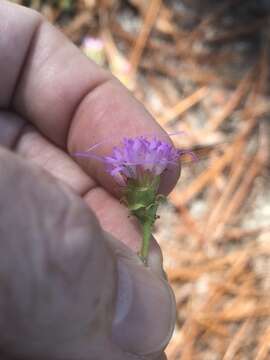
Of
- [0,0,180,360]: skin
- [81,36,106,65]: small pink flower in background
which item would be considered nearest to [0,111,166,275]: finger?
[0,0,180,360]: skin

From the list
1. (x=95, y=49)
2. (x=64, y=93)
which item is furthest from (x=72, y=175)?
(x=95, y=49)

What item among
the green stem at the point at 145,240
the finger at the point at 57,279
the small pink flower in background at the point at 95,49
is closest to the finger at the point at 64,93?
the green stem at the point at 145,240

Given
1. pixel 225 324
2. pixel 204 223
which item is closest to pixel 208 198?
pixel 204 223

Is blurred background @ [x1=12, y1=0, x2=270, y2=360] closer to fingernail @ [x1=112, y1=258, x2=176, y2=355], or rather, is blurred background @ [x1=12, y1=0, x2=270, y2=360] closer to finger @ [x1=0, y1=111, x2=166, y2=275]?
finger @ [x1=0, y1=111, x2=166, y2=275]

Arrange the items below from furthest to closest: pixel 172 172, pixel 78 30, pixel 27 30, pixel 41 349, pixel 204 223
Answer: pixel 78 30 → pixel 204 223 → pixel 27 30 → pixel 172 172 → pixel 41 349

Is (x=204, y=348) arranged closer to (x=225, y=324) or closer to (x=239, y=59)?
(x=225, y=324)

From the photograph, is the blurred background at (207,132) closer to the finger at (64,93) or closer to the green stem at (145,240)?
the finger at (64,93)

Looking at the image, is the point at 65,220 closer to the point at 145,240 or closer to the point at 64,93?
the point at 145,240
